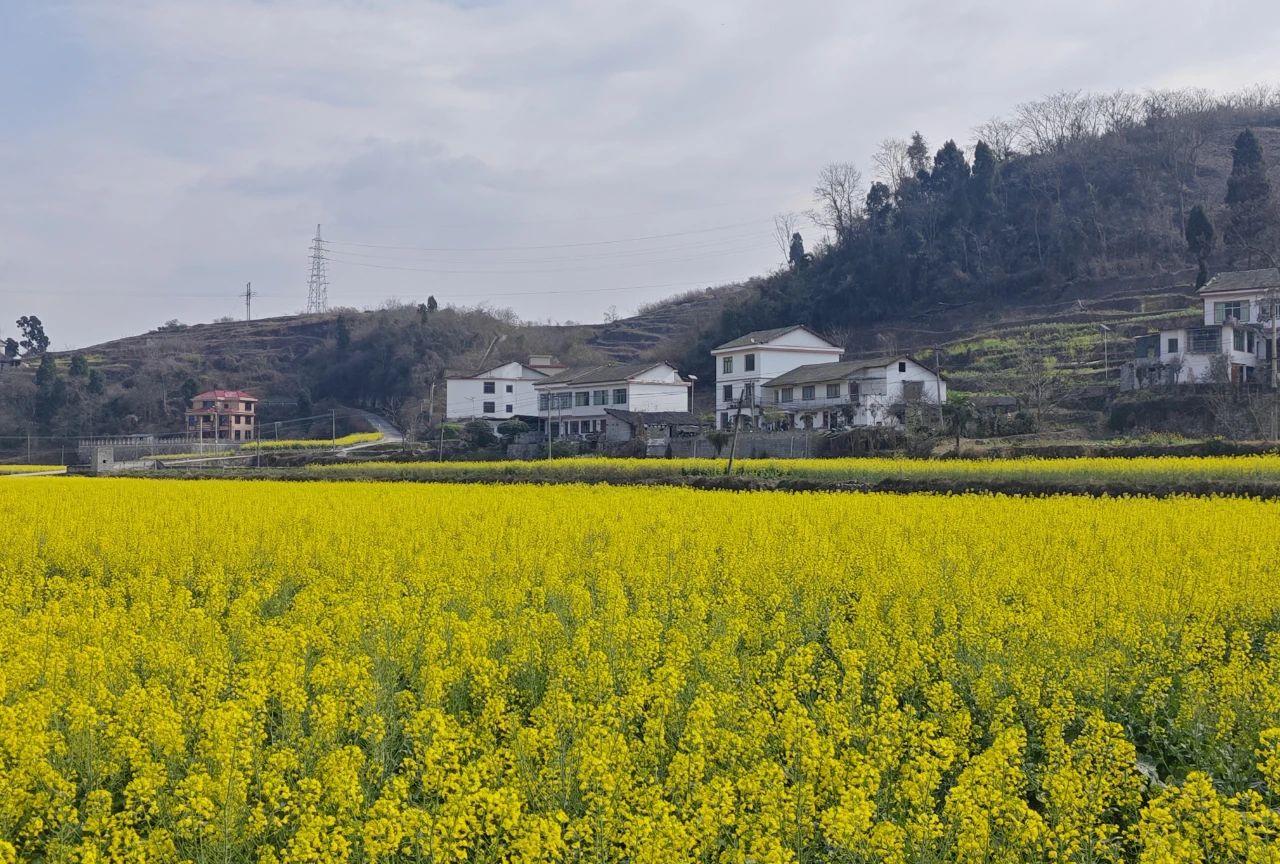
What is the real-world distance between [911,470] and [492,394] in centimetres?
4731

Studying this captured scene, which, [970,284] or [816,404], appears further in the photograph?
[970,284]

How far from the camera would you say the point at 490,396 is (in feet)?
229

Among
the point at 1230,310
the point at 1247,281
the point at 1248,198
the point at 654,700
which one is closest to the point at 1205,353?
the point at 1230,310

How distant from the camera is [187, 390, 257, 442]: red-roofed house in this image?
77250mm

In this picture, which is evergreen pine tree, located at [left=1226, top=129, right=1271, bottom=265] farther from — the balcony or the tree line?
the balcony

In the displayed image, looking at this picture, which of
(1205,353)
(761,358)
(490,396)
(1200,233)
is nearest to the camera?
(1205,353)

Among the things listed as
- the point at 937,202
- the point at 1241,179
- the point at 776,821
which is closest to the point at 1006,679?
the point at 776,821

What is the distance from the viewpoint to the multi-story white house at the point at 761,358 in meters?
56.4

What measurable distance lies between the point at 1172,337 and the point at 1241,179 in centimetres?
2245

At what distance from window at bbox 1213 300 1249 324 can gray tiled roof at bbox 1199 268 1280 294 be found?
649mm

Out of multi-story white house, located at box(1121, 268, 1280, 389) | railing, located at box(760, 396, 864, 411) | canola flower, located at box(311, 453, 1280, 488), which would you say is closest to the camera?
canola flower, located at box(311, 453, 1280, 488)

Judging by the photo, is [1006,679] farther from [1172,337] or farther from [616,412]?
[616,412]

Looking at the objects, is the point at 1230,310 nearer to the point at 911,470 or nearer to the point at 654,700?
the point at 911,470

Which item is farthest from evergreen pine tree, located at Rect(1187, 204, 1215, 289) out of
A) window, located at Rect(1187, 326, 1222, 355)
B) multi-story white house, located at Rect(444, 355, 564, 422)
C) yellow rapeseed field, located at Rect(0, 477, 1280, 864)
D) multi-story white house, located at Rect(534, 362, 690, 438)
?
yellow rapeseed field, located at Rect(0, 477, 1280, 864)
